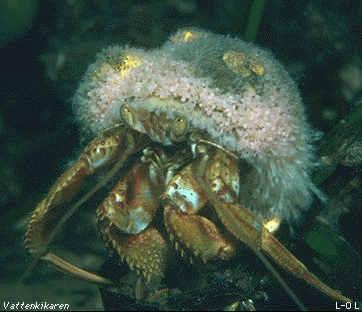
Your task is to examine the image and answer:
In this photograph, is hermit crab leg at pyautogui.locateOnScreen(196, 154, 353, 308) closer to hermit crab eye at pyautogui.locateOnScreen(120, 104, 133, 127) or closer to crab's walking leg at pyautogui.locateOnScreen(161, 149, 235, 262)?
crab's walking leg at pyautogui.locateOnScreen(161, 149, 235, 262)

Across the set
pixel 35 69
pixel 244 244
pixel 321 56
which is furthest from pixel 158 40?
pixel 244 244

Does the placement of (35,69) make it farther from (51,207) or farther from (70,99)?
(51,207)

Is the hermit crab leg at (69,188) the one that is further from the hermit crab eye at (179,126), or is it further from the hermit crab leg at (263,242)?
the hermit crab leg at (263,242)

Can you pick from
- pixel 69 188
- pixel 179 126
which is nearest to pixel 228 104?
pixel 179 126

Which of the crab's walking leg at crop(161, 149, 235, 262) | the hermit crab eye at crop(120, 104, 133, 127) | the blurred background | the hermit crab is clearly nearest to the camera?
the crab's walking leg at crop(161, 149, 235, 262)

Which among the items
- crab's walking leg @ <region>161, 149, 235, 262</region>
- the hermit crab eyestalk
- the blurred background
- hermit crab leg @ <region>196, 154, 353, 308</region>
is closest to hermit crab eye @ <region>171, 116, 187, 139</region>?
the hermit crab eyestalk

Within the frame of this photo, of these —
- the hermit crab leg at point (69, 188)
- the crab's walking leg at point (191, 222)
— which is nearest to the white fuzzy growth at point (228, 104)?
the hermit crab leg at point (69, 188)
